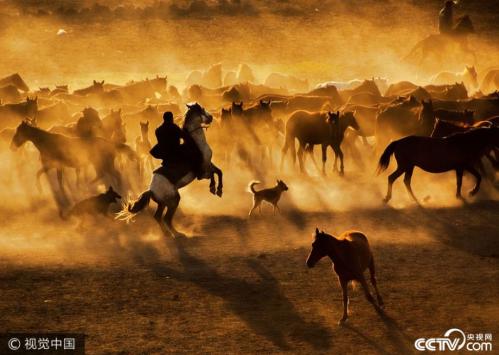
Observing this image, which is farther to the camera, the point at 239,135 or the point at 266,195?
the point at 239,135

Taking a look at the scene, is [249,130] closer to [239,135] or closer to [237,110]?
[239,135]

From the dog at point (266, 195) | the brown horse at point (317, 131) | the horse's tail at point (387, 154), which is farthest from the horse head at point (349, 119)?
the dog at point (266, 195)

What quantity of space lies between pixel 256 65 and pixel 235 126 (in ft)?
53.9

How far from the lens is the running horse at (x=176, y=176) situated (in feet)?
53.2

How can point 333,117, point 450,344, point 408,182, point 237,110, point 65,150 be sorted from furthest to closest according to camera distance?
point 237,110
point 333,117
point 65,150
point 408,182
point 450,344

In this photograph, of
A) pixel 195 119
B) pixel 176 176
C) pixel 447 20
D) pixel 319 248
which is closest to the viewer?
pixel 319 248

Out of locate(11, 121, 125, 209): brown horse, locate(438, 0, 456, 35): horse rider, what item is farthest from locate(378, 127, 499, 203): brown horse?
locate(438, 0, 456, 35): horse rider

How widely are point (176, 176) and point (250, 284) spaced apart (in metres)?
3.23

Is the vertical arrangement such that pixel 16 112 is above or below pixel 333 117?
below

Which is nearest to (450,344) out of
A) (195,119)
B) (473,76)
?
(195,119)

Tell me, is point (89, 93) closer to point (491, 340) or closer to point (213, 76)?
point (213, 76)

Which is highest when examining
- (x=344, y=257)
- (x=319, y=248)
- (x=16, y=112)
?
(x=319, y=248)

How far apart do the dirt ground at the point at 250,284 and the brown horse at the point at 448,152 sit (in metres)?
0.90

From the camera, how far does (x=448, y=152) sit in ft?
59.7
